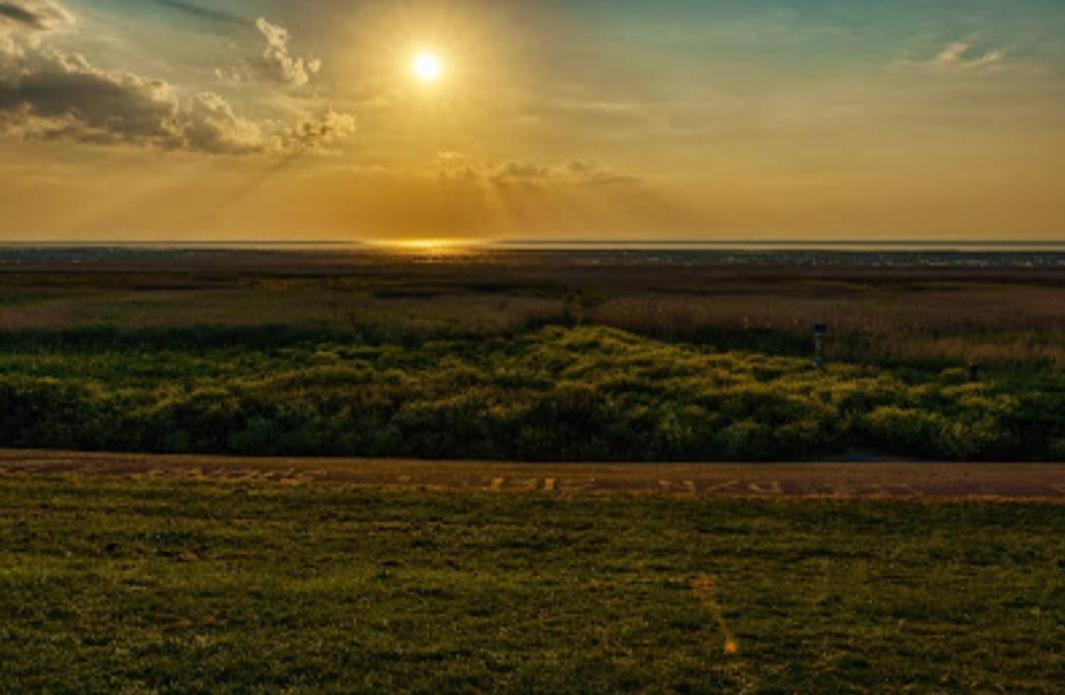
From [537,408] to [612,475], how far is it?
525 cm

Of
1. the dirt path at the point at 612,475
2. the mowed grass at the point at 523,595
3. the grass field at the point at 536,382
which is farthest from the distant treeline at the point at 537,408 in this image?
the mowed grass at the point at 523,595

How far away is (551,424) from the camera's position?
19531 mm

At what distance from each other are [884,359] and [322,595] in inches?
954

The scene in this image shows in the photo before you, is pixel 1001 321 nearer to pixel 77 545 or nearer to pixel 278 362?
pixel 278 362

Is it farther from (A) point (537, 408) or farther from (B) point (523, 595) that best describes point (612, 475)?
(B) point (523, 595)

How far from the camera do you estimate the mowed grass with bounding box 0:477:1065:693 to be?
695 centimetres

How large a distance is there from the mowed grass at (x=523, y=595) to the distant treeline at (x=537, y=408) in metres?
5.86

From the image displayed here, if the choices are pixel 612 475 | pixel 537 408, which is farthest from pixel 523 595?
pixel 537 408

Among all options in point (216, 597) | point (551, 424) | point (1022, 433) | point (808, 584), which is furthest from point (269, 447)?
point (1022, 433)

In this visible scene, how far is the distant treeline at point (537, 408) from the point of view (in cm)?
1834

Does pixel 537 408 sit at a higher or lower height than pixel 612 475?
higher

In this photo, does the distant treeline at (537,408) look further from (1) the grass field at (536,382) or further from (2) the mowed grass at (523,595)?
(2) the mowed grass at (523,595)

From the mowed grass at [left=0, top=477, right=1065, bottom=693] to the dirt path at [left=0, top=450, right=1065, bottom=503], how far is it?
1288mm

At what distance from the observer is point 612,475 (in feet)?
49.9
